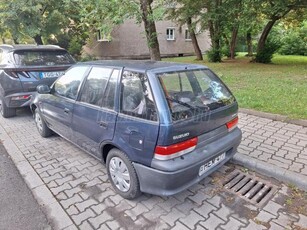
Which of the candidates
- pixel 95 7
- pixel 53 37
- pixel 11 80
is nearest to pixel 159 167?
pixel 11 80

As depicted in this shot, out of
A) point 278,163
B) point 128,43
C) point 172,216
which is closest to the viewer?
point 172,216

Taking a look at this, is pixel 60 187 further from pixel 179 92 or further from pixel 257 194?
pixel 257 194

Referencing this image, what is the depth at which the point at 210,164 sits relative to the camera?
2658mm

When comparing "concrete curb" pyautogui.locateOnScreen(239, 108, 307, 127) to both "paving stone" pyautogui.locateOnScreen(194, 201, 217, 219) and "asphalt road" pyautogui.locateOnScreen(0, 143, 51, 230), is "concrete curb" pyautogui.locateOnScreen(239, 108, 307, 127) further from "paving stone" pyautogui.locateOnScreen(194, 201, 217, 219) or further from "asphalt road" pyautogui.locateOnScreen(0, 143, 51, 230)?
"asphalt road" pyautogui.locateOnScreen(0, 143, 51, 230)

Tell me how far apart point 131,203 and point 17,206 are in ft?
4.31

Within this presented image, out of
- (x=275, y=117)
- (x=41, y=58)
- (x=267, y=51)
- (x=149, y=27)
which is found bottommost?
(x=275, y=117)

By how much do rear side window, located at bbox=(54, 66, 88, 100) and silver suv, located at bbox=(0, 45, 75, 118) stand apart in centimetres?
167

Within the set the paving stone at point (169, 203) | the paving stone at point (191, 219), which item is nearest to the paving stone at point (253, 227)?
the paving stone at point (191, 219)

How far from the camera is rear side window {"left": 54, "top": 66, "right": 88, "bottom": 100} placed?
3420 mm

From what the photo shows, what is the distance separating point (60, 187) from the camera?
302 cm

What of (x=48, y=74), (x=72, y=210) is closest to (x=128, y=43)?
(x=48, y=74)

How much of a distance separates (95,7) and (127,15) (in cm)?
130

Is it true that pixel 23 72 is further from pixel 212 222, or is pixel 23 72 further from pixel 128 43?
pixel 128 43

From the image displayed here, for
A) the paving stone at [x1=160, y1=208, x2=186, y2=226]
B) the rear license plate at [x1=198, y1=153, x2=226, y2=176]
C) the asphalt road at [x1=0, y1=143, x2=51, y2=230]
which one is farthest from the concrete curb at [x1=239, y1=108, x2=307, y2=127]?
the asphalt road at [x1=0, y1=143, x2=51, y2=230]
